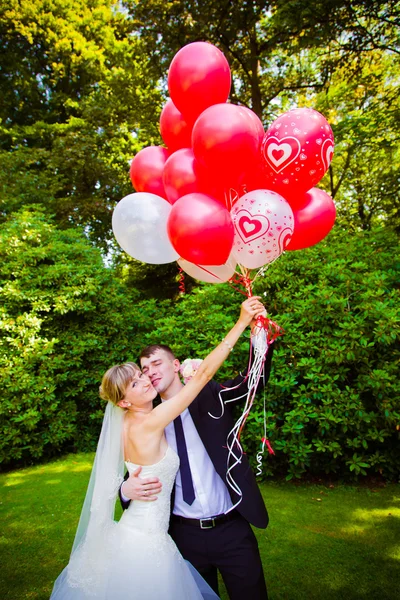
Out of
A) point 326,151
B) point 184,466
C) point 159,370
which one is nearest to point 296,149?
point 326,151

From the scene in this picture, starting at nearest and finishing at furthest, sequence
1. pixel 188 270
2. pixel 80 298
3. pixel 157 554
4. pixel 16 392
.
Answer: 1. pixel 157 554
2. pixel 188 270
3. pixel 16 392
4. pixel 80 298

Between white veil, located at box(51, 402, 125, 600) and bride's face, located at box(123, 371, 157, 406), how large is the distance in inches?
6.1

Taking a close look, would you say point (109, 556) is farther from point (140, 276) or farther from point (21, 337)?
point (140, 276)

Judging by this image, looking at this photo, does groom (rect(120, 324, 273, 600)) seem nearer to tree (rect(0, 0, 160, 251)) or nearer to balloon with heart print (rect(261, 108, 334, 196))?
balloon with heart print (rect(261, 108, 334, 196))

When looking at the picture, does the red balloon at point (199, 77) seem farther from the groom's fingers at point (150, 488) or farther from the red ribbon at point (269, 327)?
the groom's fingers at point (150, 488)

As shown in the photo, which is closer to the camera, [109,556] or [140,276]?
A: [109,556]

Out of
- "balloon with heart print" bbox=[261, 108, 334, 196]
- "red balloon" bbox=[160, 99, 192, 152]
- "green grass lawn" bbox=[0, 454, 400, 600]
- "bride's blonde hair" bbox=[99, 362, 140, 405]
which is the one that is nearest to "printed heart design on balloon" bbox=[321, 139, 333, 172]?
"balloon with heart print" bbox=[261, 108, 334, 196]

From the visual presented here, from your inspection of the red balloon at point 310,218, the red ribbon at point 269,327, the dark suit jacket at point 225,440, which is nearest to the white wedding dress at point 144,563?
the dark suit jacket at point 225,440

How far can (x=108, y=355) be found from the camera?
22.8 ft

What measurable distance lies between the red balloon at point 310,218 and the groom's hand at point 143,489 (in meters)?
1.49

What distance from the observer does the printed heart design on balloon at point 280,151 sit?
2094 mm

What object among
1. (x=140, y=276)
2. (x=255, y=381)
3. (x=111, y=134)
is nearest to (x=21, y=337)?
(x=255, y=381)

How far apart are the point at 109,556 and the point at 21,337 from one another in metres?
4.83

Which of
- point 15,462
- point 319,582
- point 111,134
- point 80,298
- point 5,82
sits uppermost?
point 5,82
